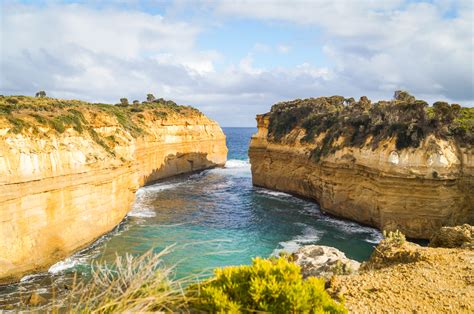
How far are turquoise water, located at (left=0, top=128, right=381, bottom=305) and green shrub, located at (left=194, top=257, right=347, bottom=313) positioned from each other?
7814 millimetres

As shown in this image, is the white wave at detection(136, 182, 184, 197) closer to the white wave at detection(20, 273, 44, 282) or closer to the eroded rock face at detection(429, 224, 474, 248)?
the white wave at detection(20, 273, 44, 282)

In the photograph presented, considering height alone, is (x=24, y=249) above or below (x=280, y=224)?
above

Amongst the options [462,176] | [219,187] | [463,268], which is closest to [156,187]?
[219,187]

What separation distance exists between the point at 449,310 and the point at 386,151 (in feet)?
58.5

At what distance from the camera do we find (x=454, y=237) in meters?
12.4

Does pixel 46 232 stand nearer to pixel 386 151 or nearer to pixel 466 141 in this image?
pixel 386 151

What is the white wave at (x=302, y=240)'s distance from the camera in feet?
71.3

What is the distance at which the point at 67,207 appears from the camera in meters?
18.9

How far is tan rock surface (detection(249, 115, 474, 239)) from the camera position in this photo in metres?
22.0

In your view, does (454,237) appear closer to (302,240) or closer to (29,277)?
(302,240)

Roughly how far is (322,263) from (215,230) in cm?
1481

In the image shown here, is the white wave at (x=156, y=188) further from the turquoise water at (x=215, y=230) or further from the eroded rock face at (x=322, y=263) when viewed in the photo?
the eroded rock face at (x=322, y=263)

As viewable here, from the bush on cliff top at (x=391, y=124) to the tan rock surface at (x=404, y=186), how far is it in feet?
2.33

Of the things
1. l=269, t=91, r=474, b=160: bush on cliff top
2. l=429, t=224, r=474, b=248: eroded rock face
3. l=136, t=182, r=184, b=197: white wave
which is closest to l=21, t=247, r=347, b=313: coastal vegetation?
l=429, t=224, r=474, b=248: eroded rock face
